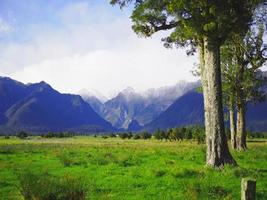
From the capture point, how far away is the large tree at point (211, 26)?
2430cm

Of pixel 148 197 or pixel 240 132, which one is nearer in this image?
pixel 148 197

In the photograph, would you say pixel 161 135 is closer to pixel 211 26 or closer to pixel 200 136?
pixel 200 136

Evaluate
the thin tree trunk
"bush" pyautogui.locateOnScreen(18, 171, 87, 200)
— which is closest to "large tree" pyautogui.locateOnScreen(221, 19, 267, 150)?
the thin tree trunk

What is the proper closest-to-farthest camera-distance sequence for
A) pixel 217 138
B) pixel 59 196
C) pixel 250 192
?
1. pixel 250 192
2. pixel 59 196
3. pixel 217 138

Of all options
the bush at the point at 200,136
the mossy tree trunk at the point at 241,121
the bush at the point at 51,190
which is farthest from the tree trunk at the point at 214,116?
the bush at the point at 200,136

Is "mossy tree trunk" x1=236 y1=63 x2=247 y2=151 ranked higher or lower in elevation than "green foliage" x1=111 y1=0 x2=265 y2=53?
lower

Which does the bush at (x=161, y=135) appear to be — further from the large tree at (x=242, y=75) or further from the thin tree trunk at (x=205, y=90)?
the thin tree trunk at (x=205, y=90)

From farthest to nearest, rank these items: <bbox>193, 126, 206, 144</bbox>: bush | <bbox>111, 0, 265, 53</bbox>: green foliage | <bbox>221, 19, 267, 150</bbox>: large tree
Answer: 1. <bbox>193, 126, 206, 144</bbox>: bush
2. <bbox>221, 19, 267, 150</bbox>: large tree
3. <bbox>111, 0, 265, 53</bbox>: green foliage

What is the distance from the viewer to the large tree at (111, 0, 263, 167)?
24.3 meters

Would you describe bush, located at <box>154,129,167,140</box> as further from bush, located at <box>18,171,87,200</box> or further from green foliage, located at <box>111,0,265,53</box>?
bush, located at <box>18,171,87,200</box>

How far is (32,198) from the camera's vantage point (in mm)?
15430

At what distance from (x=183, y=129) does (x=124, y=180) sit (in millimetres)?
125791

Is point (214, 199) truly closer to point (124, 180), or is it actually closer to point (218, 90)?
point (124, 180)

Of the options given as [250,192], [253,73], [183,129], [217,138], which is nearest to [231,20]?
[217,138]
